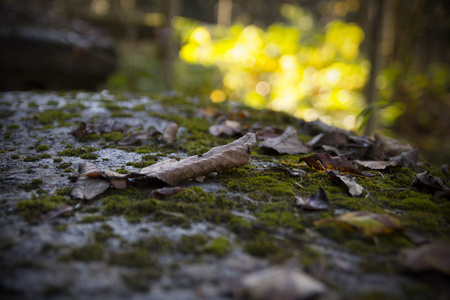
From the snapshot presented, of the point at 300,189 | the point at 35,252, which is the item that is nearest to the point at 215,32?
the point at 300,189

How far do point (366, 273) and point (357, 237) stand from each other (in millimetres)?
162

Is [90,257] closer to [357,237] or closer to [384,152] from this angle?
[357,237]

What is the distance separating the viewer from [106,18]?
7133 mm

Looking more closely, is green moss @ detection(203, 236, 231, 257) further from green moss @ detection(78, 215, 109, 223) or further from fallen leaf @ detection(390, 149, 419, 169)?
fallen leaf @ detection(390, 149, 419, 169)

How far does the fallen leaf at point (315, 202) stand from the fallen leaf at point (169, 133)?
1.00m

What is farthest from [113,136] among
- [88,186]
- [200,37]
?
[200,37]

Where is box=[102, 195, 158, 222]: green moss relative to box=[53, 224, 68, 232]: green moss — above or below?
above

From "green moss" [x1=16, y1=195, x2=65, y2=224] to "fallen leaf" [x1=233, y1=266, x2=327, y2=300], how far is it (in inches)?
26.2

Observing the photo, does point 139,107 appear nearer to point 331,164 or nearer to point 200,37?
point 331,164

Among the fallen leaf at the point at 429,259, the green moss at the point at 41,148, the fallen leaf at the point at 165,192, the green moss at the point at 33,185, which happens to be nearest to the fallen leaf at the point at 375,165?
the fallen leaf at the point at 429,259

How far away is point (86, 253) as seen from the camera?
0.80 metres

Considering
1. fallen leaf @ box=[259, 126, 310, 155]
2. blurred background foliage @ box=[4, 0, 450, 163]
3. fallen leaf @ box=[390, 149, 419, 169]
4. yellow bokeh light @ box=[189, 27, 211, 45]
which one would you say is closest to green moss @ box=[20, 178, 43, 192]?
fallen leaf @ box=[259, 126, 310, 155]

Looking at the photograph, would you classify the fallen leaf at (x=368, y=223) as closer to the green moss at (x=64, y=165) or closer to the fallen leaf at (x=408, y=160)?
the fallen leaf at (x=408, y=160)

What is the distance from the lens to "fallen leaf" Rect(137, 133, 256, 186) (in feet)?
4.02
